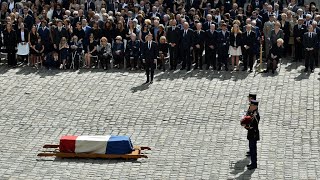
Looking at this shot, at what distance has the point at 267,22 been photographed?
33.1 meters

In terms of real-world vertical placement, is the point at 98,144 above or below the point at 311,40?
below

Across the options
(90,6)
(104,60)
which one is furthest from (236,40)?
(90,6)

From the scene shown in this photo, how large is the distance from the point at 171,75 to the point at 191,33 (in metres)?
1.62

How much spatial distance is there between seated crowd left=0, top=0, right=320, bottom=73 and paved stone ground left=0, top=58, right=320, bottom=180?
0.65m

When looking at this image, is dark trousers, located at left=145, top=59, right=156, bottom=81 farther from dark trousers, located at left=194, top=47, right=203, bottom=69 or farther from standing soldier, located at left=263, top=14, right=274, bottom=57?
standing soldier, located at left=263, top=14, right=274, bottom=57

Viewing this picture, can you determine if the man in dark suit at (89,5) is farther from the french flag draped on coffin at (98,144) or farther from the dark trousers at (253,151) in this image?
the dark trousers at (253,151)

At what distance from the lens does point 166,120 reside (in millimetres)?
27094

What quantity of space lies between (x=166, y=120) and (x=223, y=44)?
5.66m

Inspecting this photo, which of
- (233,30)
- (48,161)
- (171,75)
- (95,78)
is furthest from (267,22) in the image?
(48,161)

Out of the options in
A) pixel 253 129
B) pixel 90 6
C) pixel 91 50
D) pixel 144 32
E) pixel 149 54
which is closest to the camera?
pixel 253 129

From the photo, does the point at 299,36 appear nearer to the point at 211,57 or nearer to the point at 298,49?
the point at 298,49

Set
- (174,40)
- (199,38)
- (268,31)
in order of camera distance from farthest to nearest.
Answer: (268,31)
(174,40)
(199,38)

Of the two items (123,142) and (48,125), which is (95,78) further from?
(123,142)

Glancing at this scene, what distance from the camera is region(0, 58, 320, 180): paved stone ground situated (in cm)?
2341
